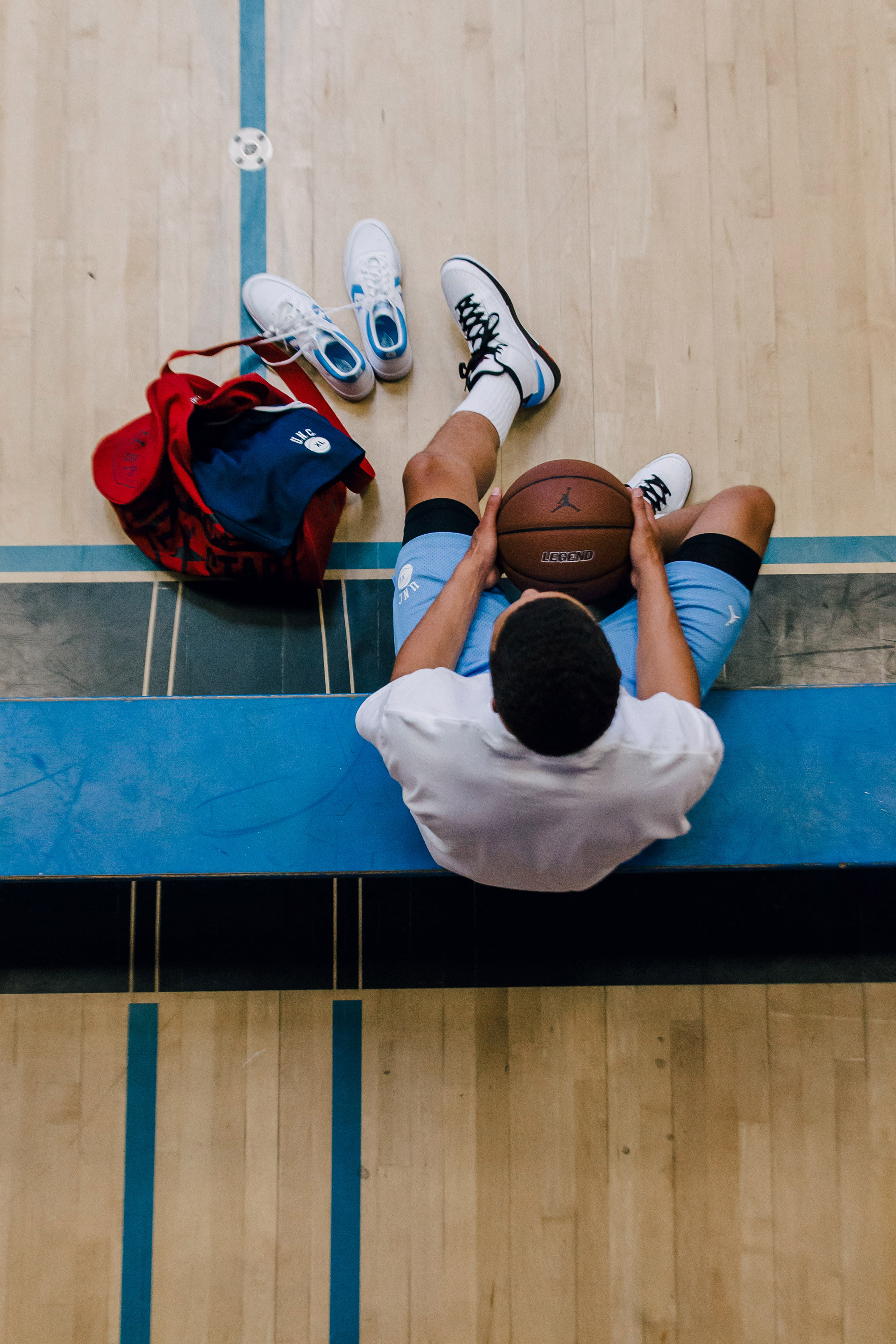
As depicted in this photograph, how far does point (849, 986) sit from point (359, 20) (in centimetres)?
299

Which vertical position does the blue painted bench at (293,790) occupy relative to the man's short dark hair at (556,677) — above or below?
below

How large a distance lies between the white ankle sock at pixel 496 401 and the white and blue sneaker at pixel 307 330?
0.32m

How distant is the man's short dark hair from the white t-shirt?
70 mm

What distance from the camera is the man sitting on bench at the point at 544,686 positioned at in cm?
110

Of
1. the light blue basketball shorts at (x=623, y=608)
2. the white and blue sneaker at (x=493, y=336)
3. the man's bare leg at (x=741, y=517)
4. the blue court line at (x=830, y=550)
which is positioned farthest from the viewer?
the blue court line at (x=830, y=550)

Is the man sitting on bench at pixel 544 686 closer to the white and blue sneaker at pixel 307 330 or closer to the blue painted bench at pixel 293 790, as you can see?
the blue painted bench at pixel 293 790

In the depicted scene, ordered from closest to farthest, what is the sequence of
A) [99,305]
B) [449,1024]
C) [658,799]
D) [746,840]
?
[658,799], [746,840], [449,1024], [99,305]

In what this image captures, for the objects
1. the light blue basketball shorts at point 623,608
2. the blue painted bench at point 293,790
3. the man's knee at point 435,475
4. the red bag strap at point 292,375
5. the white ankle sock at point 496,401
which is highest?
the red bag strap at point 292,375

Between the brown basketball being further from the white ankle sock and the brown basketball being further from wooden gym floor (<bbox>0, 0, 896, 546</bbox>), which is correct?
wooden gym floor (<bbox>0, 0, 896, 546</bbox>)

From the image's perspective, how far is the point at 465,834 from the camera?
1.29 meters

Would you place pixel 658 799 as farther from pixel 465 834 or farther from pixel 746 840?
pixel 746 840

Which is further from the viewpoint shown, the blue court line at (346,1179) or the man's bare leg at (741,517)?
the blue court line at (346,1179)

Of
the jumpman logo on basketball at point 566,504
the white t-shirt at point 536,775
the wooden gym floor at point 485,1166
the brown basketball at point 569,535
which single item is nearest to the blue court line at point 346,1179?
the wooden gym floor at point 485,1166

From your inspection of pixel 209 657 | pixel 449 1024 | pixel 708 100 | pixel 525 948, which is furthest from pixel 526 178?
pixel 449 1024
